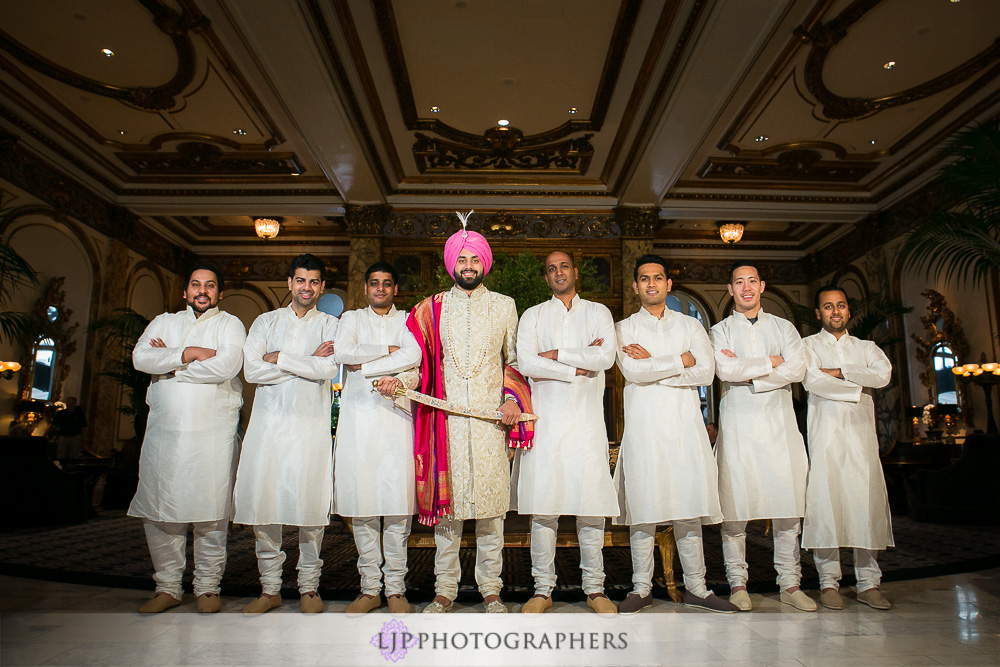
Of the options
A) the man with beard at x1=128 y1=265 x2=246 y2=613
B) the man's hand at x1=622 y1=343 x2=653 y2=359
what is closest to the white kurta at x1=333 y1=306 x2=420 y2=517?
the man with beard at x1=128 y1=265 x2=246 y2=613

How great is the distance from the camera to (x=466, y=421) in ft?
10.9

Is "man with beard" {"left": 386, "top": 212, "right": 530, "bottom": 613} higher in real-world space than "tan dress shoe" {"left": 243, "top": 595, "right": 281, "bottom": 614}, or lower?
higher

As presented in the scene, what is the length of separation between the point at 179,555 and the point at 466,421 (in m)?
1.70

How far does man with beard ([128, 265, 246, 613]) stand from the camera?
3.39 metres

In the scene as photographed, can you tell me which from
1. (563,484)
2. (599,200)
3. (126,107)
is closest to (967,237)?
(563,484)

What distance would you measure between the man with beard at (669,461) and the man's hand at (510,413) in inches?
25.5

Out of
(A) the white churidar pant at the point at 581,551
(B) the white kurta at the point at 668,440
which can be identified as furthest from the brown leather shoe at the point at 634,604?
(B) the white kurta at the point at 668,440

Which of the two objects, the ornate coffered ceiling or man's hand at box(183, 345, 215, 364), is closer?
man's hand at box(183, 345, 215, 364)

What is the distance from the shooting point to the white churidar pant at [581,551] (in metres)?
3.29

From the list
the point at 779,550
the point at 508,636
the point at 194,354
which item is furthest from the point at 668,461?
the point at 194,354

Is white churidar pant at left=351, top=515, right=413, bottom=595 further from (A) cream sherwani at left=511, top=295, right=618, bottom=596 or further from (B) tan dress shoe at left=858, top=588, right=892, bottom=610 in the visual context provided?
(B) tan dress shoe at left=858, top=588, right=892, bottom=610

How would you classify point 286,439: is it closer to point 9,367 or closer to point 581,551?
point 581,551

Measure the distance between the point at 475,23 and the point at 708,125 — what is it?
3.26 m

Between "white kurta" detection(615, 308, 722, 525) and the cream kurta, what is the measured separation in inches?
26.6
